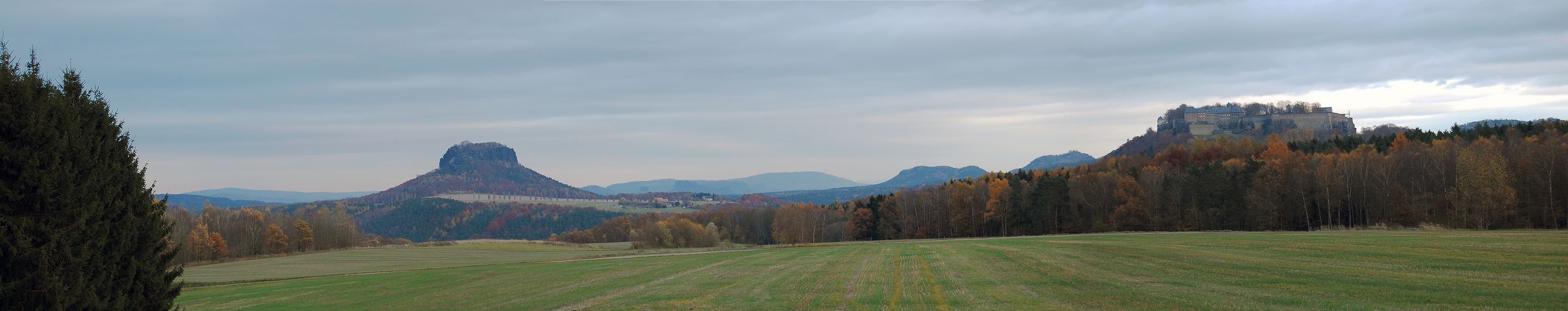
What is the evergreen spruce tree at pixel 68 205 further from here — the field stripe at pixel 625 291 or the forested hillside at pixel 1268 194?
the forested hillside at pixel 1268 194

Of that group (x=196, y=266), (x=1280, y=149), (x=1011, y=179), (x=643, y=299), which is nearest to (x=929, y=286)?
(x=643, y=299)

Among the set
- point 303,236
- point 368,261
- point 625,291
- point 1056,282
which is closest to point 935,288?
point 1056,282

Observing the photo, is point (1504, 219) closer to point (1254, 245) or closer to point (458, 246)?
point (1254, 245)

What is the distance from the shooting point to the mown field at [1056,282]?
17.6m

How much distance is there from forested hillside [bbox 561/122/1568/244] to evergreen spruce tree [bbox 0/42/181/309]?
60840mm

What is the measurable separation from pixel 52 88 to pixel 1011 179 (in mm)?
109619

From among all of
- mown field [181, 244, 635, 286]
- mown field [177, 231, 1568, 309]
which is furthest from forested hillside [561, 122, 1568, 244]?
mown field [181, 244, 635, 286]

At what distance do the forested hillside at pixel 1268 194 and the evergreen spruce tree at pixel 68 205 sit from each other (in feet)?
200

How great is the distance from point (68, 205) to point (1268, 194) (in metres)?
87.9

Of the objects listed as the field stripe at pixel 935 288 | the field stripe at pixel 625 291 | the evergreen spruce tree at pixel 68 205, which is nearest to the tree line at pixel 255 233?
the field stripe at pixel 625 291

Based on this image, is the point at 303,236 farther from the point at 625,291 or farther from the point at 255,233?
the point at 625,291

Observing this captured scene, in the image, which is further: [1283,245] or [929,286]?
[1283,245]

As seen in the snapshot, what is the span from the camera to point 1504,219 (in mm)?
58812

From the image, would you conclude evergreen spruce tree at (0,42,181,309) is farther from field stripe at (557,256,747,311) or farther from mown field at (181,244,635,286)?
mown field at (181,244,635,286)
